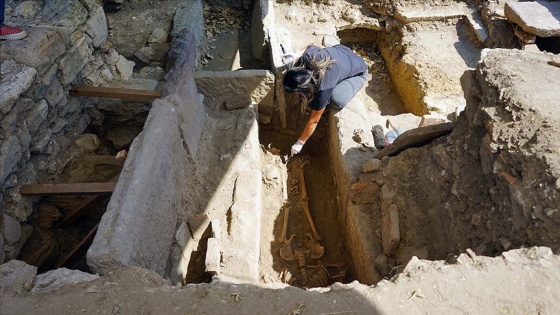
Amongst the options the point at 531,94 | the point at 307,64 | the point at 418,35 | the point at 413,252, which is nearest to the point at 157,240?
the point at 413,252

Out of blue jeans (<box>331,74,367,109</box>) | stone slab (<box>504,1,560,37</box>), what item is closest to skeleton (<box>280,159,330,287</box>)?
blue jeans (<box>331,74,367,109</box>)

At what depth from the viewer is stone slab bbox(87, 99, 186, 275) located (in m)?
2.39

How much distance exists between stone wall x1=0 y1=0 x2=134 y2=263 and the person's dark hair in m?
1.84

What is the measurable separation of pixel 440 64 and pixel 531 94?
2.89 meters

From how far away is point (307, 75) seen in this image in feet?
12.9

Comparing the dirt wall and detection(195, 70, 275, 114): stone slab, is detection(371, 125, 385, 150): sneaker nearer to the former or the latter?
the dirt wall

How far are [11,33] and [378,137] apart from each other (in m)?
3.50

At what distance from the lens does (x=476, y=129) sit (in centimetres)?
290

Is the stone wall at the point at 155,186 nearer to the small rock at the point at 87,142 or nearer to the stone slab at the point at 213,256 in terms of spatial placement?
the stone slab at the point at 213,256

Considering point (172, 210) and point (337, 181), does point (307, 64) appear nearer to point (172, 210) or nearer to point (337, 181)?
point (337, 181)

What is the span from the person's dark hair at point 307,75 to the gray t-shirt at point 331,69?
2.1 inches

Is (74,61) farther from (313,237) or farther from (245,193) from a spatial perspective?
(313,237)

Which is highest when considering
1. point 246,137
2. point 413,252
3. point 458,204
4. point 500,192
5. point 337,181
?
point 500,192

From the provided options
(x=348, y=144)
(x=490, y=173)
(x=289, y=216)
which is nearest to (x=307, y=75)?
(x=348, y=144)
